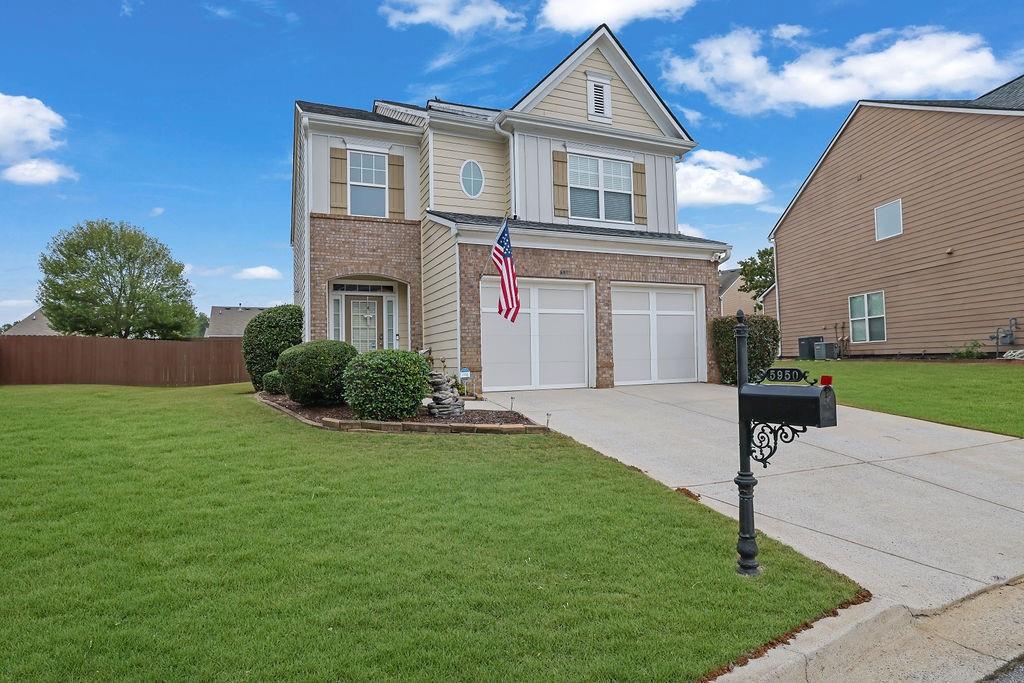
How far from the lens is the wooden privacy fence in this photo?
820 inches

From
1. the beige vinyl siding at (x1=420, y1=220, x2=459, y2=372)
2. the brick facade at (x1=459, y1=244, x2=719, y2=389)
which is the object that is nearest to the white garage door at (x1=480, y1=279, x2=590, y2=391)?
the brick facade at (x1=459, y1=244, x2=719, y2=389)

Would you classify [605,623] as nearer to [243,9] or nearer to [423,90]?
[243,9]

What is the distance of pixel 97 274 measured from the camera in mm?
36469

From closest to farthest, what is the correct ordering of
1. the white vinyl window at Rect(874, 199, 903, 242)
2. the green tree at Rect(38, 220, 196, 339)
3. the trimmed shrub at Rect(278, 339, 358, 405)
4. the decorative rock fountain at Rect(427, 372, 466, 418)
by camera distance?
the decorative rock fountain at Rect(427, 372, 466, 418) → the trimmed shrub at Rect(278, 339, 358, 405) → the white vinyl window at Rect(874, 199, 903, 242) → the green tree at Rect(38, 220, 196, 339)

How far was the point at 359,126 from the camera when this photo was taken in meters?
14.1

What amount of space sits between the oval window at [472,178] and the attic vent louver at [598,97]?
10.9ft

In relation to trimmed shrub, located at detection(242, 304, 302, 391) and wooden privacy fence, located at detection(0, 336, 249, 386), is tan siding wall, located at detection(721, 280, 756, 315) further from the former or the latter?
trimmed shrub, located at detection(242, 304, 302, 391)

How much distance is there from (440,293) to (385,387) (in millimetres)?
4938

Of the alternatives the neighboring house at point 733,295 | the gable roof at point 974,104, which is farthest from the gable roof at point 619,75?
the neighboring house at point 733,295

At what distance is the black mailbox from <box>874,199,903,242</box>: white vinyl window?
18454 mm

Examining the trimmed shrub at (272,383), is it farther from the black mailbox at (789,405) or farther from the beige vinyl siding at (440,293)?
the black mailbox at (789,405)

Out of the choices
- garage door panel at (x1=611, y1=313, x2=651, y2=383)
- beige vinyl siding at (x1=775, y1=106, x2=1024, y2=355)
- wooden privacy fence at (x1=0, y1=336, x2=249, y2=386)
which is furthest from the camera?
wooden privacy fence at (x1=0, y1=336, x2=249, y2=386)

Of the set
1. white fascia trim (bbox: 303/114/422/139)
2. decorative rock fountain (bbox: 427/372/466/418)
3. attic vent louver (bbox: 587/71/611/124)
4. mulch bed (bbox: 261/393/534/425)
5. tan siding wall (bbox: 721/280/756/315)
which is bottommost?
mulch bed (bbox: 261/393/534/425)

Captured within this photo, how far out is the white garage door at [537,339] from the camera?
40.7 ft
